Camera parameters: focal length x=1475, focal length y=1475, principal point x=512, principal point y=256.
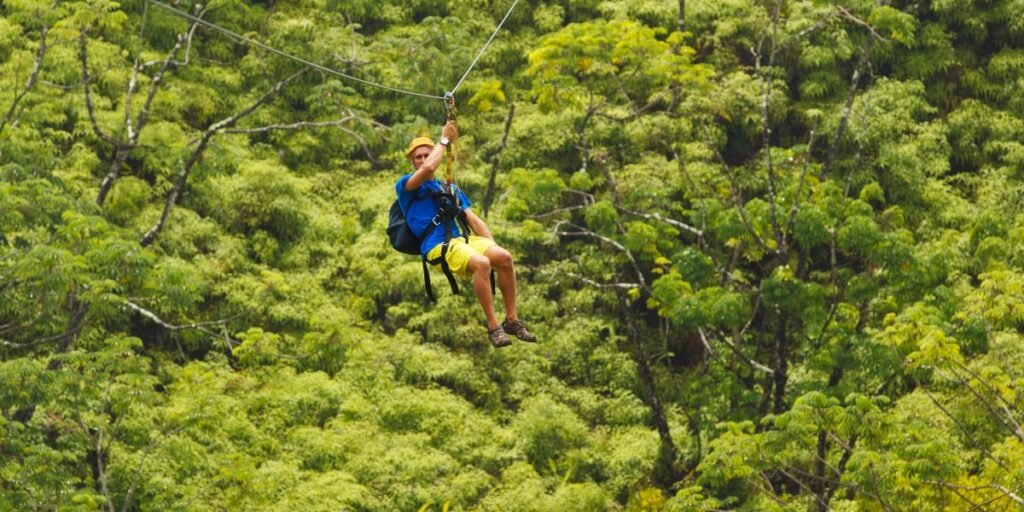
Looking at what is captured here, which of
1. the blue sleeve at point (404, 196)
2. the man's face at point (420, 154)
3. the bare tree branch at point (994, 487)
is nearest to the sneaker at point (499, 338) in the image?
the blue sleeve at point (404, 196)

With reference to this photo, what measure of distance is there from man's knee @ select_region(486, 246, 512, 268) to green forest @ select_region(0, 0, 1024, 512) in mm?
4729

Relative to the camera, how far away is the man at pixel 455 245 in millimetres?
6773

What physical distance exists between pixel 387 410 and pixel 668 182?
12.5 feet

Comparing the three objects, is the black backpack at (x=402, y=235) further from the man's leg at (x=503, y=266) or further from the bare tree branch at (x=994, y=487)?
the bare tree branch at (x=994, y=487)

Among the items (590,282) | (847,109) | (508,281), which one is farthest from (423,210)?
(847,109)

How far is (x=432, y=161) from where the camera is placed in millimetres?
6680

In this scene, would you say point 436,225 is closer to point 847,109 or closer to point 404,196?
point 404,196

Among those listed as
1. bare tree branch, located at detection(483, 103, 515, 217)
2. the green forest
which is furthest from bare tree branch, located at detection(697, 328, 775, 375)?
bare tree branch, located at detection(483, 103, 515, 217)

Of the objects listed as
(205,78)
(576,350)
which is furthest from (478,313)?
(205,78)

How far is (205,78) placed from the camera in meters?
17.7

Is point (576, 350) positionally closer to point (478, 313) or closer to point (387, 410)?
point (478, 313)

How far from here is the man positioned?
6773 millimetres

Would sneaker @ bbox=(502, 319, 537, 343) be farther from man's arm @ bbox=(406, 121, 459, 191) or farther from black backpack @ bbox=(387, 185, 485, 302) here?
man's arm @ bbox=(406, 121, 459, 191)

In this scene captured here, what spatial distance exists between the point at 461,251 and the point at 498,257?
0.18m
